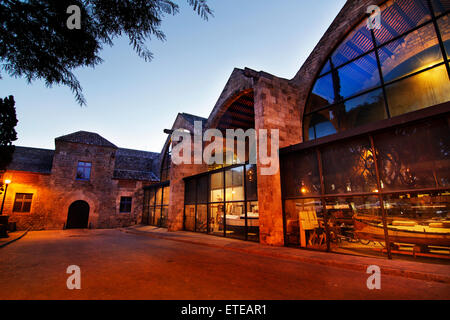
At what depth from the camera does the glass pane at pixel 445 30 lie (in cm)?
621

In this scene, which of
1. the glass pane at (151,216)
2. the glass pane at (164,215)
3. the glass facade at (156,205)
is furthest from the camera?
the glass pane at (151,216)

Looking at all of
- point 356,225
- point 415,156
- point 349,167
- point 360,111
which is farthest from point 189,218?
point 415,156

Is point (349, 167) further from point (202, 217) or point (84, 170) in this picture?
point (84, 170)

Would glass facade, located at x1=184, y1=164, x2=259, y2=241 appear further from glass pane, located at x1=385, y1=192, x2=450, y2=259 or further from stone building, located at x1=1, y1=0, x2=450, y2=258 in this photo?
glass pane, located at x1=385, y1=192, x2=450, y2=259

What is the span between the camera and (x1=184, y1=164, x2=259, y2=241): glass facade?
33.1ft

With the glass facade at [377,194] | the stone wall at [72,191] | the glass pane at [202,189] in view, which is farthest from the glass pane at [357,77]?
the stone wall at [72,191]

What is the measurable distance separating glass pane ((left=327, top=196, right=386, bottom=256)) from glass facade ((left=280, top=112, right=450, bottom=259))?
24 millimetres

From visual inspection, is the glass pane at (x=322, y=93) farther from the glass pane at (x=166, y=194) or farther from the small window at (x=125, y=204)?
the small window at (x=125, y=204)

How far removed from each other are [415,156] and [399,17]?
5296 mm

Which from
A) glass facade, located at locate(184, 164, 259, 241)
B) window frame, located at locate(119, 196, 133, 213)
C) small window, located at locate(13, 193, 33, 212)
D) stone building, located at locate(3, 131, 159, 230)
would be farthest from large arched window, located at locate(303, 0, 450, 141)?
small window, located at locate(13, 193, 33, 212)

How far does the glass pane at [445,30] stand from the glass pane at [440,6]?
0.30 m

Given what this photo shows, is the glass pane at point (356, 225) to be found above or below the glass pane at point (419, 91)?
below
